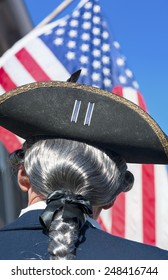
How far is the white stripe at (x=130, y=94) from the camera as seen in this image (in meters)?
4.68

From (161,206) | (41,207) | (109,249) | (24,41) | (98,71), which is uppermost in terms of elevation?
(24,41)

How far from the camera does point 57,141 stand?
1495 mm

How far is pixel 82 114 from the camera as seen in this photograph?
5.01ft

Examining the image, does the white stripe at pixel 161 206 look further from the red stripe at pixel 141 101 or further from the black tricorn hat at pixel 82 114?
the black tricorn hat at pixel 82 114

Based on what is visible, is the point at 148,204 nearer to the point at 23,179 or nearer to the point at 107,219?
the point at 107,219

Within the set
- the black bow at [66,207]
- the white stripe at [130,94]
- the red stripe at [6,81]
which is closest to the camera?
the black bow at [66,207]

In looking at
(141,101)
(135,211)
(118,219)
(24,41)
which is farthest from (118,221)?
(24,41)

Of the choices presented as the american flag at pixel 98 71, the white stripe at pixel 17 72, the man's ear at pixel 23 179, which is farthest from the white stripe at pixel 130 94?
the man's ear at pixel 23 179

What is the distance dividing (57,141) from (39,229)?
23cm

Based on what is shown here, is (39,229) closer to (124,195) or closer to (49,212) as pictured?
(49,212)

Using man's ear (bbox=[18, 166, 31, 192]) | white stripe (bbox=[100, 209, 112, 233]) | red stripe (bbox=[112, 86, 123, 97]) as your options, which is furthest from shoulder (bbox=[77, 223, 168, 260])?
red stripe (bbox=[112, 86, 123, 97])

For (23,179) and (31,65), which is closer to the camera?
(23,179)

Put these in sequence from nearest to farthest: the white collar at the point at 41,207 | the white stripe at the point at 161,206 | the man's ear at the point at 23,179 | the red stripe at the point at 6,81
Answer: the white collar at the point at 41,207, the man's ear at the point at 23,179, the white stripe at the point at 161,206, the red stripe at the point at 6,81

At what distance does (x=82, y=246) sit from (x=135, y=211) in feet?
9.98
